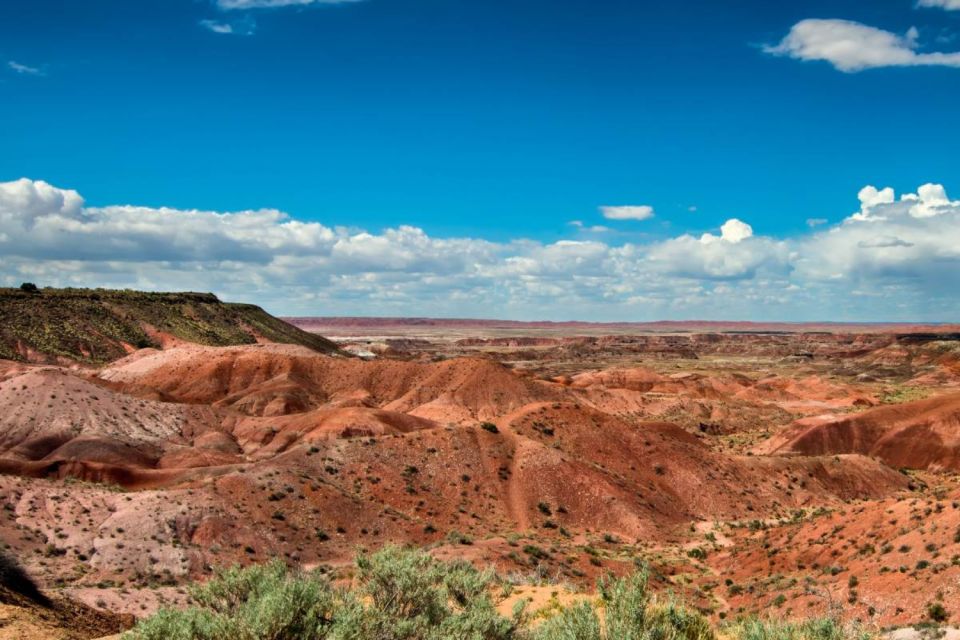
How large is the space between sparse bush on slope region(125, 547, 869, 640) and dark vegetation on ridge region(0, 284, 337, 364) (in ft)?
295

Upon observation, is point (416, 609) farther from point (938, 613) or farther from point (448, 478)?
point (448, 478)

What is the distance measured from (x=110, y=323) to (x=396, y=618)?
109m

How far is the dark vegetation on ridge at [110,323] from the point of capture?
93.2m

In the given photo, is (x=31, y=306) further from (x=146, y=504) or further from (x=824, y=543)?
(x=824, y=543)

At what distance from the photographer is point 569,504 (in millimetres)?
46812

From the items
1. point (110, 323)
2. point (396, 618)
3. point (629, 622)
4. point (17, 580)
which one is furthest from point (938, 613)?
point (110, 323)

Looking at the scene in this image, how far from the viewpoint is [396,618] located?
13.8m

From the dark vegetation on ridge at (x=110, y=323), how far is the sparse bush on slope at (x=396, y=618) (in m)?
89.8

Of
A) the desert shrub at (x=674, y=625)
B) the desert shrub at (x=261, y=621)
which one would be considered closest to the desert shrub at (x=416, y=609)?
the desert shrub at (x=261, y=621)

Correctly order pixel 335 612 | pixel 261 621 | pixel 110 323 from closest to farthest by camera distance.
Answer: pixel 261 621, pixel 335 612, pixel 110 323

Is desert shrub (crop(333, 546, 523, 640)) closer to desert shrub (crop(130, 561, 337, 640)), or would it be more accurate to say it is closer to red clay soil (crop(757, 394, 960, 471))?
desert shrub (crop(130, 561, 337, 640))

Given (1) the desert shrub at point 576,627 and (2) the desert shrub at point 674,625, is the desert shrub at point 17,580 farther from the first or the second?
(2) the desert shrub at point 674,625

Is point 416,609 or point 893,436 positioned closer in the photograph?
point 416,609

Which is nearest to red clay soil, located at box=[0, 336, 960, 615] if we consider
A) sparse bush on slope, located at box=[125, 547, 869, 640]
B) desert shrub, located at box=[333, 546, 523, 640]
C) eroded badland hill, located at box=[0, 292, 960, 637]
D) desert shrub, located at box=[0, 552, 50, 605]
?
eroded badland hill, located at box=[0, 292, 960, 637]
